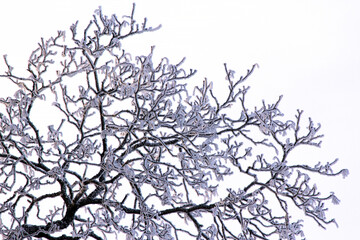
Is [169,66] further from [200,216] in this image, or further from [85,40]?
[200,216]

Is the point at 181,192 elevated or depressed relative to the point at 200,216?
elevated

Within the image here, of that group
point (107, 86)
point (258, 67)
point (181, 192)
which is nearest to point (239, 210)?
point (181, 192)

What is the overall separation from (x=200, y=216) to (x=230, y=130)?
0.85 metres

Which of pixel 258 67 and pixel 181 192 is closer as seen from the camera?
pixel 258 67

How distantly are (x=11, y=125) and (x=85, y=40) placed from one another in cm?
103

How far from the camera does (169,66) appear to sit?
228 inches

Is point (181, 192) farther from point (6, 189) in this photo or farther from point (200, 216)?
point (6, 189)

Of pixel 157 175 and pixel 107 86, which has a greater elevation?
pixel 107 86

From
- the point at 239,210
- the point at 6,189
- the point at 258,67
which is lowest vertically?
the point at 239,210

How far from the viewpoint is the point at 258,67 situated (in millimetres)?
5746

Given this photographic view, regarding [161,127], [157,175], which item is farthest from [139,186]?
[161,127]

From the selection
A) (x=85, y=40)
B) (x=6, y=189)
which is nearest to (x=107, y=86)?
(x=85, y=40)

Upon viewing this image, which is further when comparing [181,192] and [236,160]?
[181,192]

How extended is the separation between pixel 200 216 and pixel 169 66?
1415 mm
